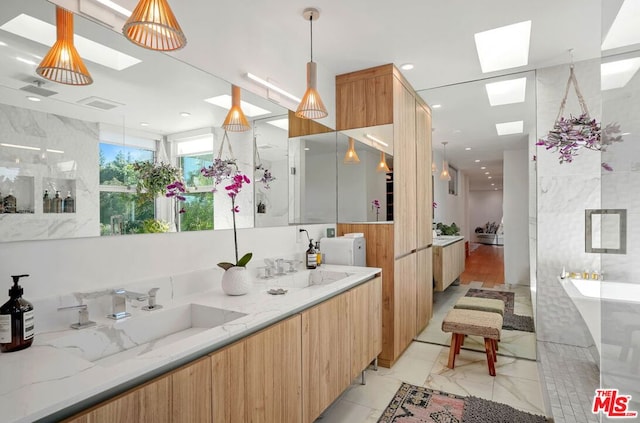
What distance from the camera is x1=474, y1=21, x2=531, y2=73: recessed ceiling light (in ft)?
8.35

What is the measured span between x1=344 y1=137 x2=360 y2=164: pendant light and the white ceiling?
1.01 ft

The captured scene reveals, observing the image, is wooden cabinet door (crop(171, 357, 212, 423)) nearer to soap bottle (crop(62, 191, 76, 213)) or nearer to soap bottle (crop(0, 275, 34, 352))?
soap bottle (crop(0, 275, 34, 352))

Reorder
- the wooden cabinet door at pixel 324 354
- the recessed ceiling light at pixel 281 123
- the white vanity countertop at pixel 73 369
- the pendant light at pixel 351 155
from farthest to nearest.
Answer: the pendant light at pixel 351 155
the recessed ceiling light at pixel 281 123
the wooden cabinet door at pixel 324 354
the white vanity countertop at pixel 73 369

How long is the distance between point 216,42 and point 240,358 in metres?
1.71

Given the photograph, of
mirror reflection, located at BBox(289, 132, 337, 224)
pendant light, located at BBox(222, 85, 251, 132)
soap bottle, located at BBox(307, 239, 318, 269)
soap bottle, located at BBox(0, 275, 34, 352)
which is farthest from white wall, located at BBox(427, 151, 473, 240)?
soap bottle, located at BBox(0, 275, 34, 352)

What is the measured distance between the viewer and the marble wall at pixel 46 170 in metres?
1.16

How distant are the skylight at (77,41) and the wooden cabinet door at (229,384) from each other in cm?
128

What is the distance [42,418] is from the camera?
0.73m

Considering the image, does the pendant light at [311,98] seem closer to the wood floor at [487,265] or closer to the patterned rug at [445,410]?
the patterned rug at [445,410]

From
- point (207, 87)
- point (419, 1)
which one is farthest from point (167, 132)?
point (419, 1)

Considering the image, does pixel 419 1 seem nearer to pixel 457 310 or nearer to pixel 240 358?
pixel 240 358

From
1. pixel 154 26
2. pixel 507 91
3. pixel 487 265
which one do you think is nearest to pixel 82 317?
pixel 154 26

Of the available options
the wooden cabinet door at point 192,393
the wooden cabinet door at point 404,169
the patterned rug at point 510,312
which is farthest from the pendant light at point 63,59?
the patterned rug at point 510,312

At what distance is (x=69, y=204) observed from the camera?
4.35ft
